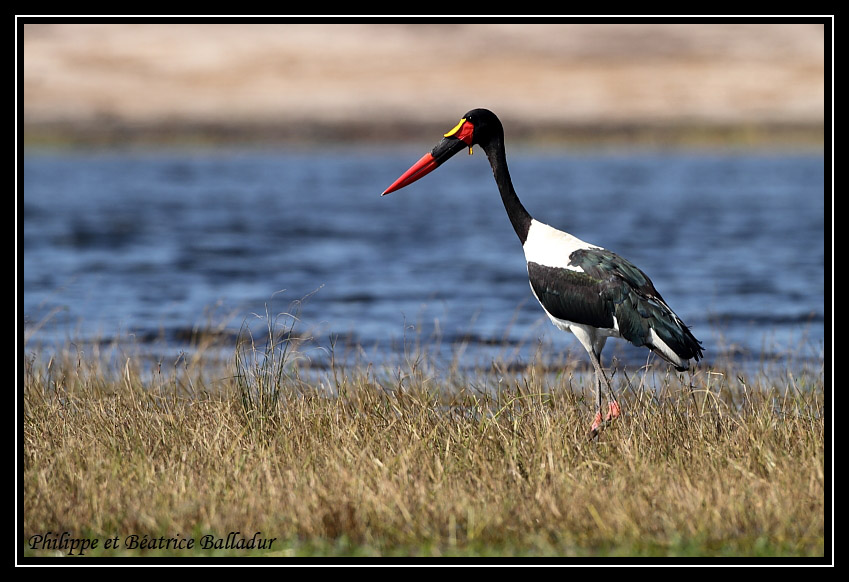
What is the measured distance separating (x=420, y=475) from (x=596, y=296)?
2228 millimetres

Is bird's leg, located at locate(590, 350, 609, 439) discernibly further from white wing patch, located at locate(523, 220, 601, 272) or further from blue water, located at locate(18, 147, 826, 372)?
blue water, located at locate(18, 147, 826, 372)

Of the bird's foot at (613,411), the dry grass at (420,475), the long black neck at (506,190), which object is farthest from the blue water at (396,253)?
the dry grass at (420,475)

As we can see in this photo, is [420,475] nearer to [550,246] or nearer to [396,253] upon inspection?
[550,246]

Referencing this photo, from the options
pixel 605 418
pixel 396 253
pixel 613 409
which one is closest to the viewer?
pixel 605 418

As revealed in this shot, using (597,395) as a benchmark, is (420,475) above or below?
below

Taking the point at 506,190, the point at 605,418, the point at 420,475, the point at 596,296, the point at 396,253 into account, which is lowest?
the point at 420,475

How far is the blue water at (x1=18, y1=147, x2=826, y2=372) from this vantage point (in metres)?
14.8

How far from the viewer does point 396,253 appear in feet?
84.4

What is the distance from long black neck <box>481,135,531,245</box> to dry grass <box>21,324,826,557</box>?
1.27 metres

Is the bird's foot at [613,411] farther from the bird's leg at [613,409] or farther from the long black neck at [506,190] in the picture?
the long black neck at [506,190]

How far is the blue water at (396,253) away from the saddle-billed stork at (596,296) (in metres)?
1.83

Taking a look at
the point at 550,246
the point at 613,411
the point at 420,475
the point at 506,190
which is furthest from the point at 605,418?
the point at 506,190

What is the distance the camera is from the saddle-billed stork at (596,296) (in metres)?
7.83
